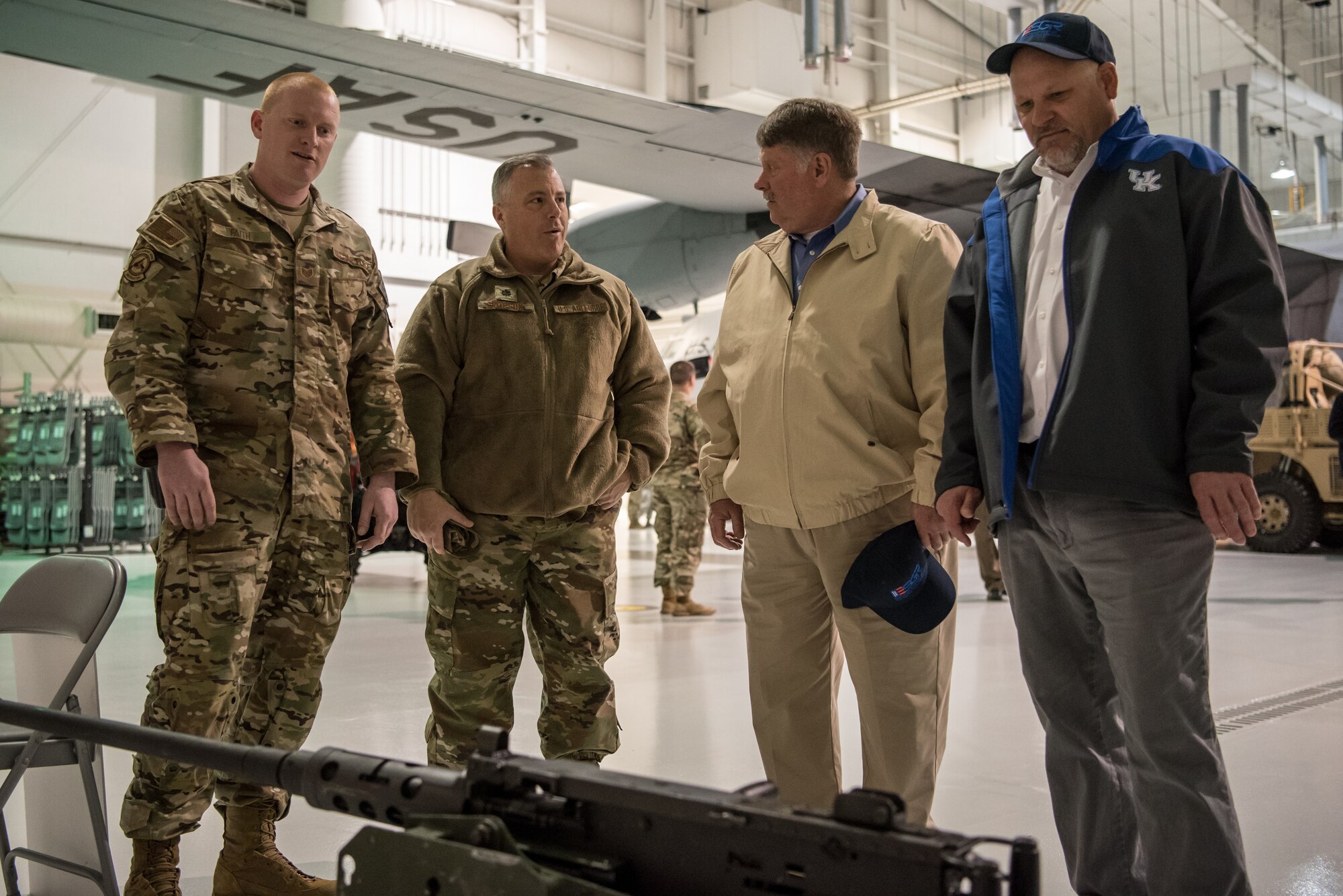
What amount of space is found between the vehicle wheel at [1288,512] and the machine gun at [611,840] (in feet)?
33.0

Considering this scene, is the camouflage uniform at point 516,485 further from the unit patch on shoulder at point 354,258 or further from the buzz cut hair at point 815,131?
the buzz cut hair at point 815,131

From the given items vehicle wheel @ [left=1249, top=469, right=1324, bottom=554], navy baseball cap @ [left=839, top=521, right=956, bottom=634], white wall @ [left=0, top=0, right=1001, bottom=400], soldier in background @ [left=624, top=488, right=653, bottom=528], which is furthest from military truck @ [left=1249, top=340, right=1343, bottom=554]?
navy baseball cap @ [left=839, top=521, right=956, bottom=634]

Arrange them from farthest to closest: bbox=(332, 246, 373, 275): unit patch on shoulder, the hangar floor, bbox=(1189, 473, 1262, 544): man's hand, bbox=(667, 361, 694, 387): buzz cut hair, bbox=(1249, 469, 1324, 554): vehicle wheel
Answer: bbox=(1249, 469, 1324, 554): vehicle wheel
bbox=(667, 361, 694, 387): buzz cut hair
the hangar floor
bbox=(332, 246, 373, 275): unit patch on shoulder
bbox=(1189, 473, 1262, 544): man's hand

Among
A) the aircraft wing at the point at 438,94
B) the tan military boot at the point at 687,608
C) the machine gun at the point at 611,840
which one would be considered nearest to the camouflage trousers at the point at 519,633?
the machine gun at the point at 611,840

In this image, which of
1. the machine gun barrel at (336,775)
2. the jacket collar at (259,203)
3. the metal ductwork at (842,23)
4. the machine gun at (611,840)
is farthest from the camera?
the metal ductwork at (842,23)

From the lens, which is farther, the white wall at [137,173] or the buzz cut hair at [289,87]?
the white wall at [137,173]

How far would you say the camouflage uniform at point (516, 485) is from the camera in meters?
2.29

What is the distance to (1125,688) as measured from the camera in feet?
5.57

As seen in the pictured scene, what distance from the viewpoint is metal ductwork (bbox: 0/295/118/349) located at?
11445mm

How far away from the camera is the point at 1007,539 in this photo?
1920 mm

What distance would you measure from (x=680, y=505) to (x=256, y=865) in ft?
16.4

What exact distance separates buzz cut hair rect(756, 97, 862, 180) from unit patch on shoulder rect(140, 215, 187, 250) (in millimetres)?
1136

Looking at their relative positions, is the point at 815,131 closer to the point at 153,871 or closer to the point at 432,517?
the point at 432,517

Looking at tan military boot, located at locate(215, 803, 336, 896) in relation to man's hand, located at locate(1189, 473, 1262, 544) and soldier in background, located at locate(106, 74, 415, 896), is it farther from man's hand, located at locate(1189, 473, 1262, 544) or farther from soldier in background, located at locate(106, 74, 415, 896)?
man's hand, located at locate(1189, 473, 1262, 544)
